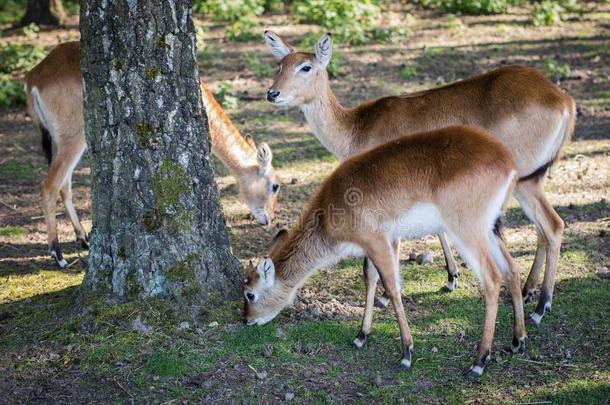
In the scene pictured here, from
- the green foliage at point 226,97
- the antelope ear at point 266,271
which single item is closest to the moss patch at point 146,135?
the antelope ear at point 266,271

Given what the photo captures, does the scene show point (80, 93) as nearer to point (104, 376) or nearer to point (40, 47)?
point (104, 376)

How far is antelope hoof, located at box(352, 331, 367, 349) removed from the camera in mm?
5816

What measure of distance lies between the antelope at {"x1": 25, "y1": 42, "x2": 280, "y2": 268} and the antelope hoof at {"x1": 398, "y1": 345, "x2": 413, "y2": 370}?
325 centimetres

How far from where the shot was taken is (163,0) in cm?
554

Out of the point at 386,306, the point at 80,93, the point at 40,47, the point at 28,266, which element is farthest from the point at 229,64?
the point at 386,306

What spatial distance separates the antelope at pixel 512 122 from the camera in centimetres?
658

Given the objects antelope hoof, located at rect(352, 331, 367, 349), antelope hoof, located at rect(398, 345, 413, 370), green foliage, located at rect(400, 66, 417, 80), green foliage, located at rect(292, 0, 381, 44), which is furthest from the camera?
green foliage, located at rect(292, 0, 381, 44)

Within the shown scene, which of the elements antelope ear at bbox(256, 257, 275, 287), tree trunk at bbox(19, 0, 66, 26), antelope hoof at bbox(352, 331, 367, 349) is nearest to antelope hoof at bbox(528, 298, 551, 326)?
antelope hoof at bbox(352, 331, 367, 349)

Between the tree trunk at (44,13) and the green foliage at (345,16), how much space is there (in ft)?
17.0

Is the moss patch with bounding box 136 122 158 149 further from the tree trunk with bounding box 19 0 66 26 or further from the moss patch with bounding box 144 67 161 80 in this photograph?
the tree trunk with bounding box 19 0 66 26

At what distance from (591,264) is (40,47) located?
1043 cm

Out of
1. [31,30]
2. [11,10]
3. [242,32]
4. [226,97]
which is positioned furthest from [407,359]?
[11,10]

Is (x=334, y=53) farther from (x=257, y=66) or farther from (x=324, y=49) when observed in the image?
(x=324, y=49)

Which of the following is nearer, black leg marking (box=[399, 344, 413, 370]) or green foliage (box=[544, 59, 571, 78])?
black leg marking (box=[399, 344, 413, 370])
